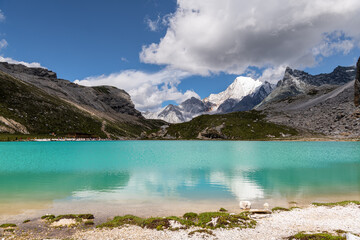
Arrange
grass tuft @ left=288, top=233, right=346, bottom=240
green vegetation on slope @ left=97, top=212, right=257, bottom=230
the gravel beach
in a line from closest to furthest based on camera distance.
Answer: grass tuft @ left=288, top=233, right=346, bottom=240, the gravel beach, green vegetation on slope @ left=97, top=212, right=257, bottom=230

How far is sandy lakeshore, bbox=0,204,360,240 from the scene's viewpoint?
16375 millimetres

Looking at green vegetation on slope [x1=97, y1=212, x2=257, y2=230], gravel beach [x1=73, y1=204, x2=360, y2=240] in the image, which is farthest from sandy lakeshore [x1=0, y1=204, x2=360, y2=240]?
green vegetation on slope [x1=97, y1=212, x2=257, y2=230]

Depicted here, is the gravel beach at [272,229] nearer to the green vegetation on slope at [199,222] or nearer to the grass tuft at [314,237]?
the green vegetation on slope at [199,222]

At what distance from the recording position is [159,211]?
941 inches

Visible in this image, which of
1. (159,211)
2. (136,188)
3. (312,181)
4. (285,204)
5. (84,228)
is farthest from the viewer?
(312,181)

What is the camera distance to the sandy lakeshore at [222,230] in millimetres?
16375

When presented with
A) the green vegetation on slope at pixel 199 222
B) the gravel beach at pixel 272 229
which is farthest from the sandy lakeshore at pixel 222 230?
the green vegetation on slope at pixel 199 222

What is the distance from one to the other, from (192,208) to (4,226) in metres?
17.2

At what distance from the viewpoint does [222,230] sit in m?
17.5

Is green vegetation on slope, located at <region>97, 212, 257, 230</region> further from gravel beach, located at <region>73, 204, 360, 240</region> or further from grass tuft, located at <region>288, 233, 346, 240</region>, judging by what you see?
grass tuft, located at <region>288, 233, 346, 240</region>

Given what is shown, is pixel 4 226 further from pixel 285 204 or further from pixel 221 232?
pixel 285 204

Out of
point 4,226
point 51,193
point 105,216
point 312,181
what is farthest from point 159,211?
point 312,181

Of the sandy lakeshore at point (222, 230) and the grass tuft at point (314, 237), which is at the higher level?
the grass tuft at point (314, 237)

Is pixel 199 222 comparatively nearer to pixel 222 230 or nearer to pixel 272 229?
pixel 222 230
